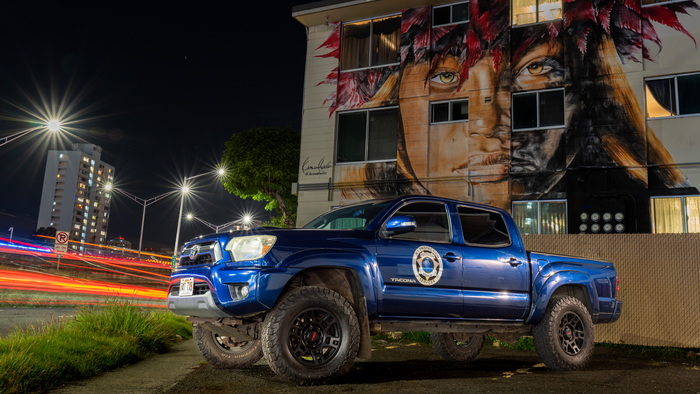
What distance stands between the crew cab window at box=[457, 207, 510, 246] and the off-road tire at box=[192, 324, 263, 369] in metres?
2.99

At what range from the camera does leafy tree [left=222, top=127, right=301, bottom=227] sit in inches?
1031

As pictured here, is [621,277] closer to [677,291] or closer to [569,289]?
[677,291]

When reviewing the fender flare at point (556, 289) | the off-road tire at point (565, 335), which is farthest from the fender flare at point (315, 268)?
the off-road tire at point (565, 335)

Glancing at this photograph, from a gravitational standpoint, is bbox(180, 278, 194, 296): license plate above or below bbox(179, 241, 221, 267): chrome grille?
below

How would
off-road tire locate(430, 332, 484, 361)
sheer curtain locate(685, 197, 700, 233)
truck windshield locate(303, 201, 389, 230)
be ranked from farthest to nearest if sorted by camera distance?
sheer curtain locate(685, 197, 700, 233), off-road tire locate(430, 332, 484, 361), truck windshield locate(303, 201, 389, 230)

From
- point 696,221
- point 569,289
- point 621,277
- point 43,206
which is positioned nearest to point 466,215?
point 569,289

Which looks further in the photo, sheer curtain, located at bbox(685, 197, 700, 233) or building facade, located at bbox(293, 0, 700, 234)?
building facade, located at bbox(293, 0, 700, 234)

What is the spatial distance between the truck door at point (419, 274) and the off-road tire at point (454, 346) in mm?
2019

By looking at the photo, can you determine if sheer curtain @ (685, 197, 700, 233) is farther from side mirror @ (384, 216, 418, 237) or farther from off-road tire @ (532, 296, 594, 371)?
side mirror @ (384, 216, 418, 237)

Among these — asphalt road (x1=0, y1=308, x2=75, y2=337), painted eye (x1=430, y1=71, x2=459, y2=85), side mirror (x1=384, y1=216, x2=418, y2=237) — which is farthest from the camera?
painted eye (x1=430, y1=71, x2=459, y2=85)

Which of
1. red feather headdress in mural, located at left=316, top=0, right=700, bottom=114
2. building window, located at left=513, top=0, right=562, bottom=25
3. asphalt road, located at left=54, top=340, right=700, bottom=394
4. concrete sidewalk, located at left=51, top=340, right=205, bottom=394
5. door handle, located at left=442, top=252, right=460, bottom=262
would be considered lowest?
concrete sidewalk, located at left=51, top=340, right=205, bottom=394

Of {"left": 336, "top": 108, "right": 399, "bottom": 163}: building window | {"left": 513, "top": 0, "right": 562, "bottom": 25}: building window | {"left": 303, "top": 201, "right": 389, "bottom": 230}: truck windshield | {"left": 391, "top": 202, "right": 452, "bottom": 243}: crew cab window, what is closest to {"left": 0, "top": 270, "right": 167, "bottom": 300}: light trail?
{"left": 336, "top": 108, "right": 399, "bottom": 163}: building window

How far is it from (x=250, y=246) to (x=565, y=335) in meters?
4.46

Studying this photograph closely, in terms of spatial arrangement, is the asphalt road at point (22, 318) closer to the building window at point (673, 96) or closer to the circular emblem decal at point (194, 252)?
the circular emblem decal at point (194, 252)
